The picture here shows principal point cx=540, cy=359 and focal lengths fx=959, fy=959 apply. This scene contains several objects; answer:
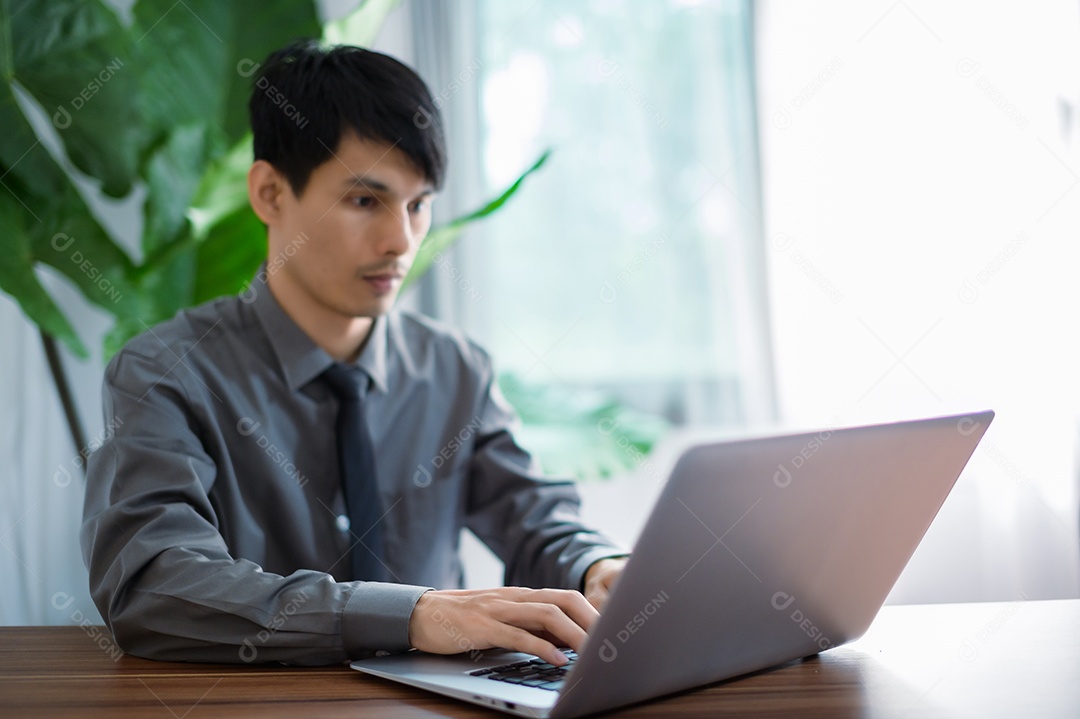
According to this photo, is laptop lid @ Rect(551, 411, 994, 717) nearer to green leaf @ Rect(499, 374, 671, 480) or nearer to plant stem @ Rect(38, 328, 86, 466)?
green leaf @ Rect(499, 374, 671, 480)

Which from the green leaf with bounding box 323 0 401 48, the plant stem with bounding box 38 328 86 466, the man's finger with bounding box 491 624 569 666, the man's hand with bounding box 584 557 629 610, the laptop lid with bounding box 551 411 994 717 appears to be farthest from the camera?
the plant stem with bounding box 38 328 86 466

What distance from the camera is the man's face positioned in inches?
46.3

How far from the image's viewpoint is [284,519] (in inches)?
45.4

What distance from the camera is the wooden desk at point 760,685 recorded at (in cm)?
65

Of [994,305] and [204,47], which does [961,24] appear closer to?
[994,305]

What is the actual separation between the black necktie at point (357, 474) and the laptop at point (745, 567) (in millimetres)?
377

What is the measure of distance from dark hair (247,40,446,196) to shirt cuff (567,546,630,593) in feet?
1.69

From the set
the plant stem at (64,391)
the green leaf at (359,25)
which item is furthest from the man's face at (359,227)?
the plant stem at (64,391)

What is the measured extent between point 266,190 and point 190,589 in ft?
2.04

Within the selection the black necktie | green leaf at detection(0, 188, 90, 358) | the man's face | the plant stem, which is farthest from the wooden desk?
the plant stem

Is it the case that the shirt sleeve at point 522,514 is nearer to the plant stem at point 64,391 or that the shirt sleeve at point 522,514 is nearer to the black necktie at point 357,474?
the black necktie at point 357,474

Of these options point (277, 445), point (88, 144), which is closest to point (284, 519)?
point (277, 445)

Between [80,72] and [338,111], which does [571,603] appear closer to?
[338,111]

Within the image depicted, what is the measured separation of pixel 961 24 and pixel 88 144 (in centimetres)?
182
